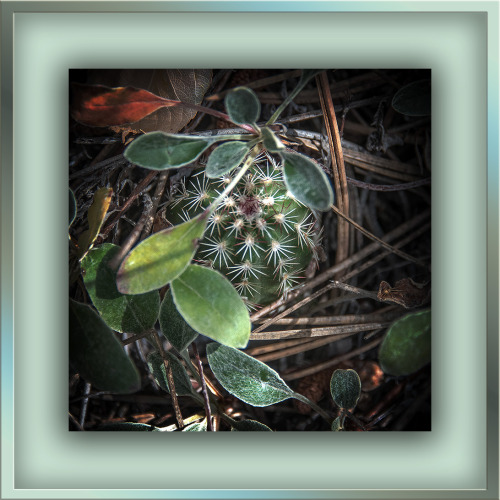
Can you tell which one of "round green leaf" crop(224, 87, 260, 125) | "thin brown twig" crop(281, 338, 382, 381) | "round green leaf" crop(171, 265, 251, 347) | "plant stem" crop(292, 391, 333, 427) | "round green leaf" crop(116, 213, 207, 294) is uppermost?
"round green leaf" crop(224, 87, 260, 125)

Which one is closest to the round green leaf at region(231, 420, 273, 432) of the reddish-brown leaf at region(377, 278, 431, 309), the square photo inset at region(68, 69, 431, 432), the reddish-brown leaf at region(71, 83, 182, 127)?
the square photo inset at region(68, 69, 431, 432)

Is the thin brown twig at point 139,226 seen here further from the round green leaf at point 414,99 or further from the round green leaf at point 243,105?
the round green leaf at point 414,99

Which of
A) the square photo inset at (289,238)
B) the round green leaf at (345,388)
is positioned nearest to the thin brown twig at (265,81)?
the square photo inset at (289,238)

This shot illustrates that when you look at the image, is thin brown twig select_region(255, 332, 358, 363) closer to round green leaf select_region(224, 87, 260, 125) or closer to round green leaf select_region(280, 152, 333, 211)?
round green leaf select_region(280, 152, 333, 211)
